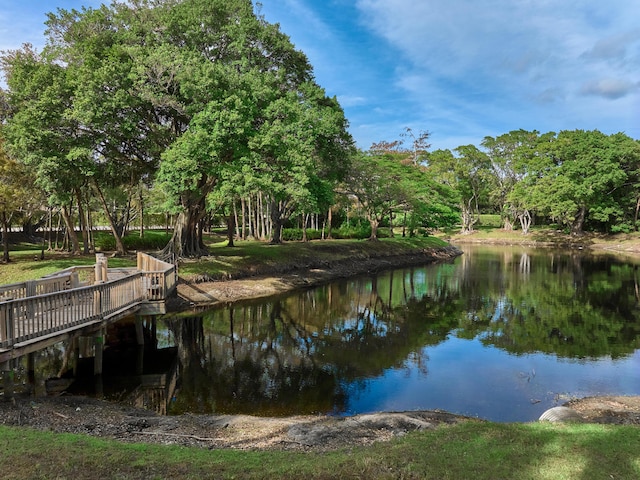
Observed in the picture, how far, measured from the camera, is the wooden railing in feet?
28.0

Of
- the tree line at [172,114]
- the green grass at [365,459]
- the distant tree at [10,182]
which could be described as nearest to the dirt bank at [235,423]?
the green grass at [365,459]

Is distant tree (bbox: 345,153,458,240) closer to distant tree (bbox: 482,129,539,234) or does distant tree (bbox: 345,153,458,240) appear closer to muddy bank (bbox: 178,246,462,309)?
muddy bank (bbox: 178,246,462,309)

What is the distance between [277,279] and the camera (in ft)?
88.0

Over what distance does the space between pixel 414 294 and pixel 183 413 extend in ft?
64.5

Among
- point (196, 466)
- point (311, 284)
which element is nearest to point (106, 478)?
point (196, 466)

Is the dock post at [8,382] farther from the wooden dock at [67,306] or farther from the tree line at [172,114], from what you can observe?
the tree line at [172,114]

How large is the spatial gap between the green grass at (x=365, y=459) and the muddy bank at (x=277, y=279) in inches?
596

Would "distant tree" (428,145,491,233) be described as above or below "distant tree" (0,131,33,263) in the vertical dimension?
above

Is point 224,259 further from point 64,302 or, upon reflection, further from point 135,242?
point 64,302

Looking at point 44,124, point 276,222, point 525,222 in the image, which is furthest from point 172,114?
point 525,222

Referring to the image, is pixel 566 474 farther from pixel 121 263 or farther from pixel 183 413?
pixel 121 263

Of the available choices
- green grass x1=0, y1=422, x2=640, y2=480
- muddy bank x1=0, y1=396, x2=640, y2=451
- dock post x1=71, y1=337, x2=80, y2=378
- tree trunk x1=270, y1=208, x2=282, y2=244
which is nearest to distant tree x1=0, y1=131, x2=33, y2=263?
dock post x1=71, y1=337, x2=80, y2=378

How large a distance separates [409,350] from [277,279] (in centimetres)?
1270

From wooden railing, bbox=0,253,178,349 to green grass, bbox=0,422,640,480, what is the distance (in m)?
2.53
